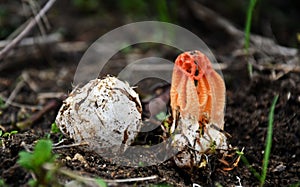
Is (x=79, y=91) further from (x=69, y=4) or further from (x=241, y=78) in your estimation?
(x=69, y=4)

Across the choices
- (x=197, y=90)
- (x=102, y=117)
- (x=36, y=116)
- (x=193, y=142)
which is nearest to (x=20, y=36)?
(x=36, y=116)

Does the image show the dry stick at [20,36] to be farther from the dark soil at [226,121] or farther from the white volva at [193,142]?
the white volva at [193,142]

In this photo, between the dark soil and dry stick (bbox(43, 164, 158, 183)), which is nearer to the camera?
dry stick (bbox(43, 164, 158, 183))

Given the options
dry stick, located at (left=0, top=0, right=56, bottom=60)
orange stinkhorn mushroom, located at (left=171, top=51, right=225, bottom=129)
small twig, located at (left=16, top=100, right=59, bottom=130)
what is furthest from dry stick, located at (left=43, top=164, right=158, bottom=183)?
dry stick, located at (left=0, top=0, right=56, bottom=60)

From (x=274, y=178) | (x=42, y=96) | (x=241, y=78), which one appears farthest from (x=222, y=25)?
(x=274, y=178)

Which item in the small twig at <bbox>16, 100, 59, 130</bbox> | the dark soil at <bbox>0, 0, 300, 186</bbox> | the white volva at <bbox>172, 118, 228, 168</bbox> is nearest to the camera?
the dark soil at <bbox>0, 0, 300, 186</bbox>

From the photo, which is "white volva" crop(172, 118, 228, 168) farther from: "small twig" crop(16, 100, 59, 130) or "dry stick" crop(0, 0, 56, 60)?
"dry stick" crop(0, 0, 56, 60)
